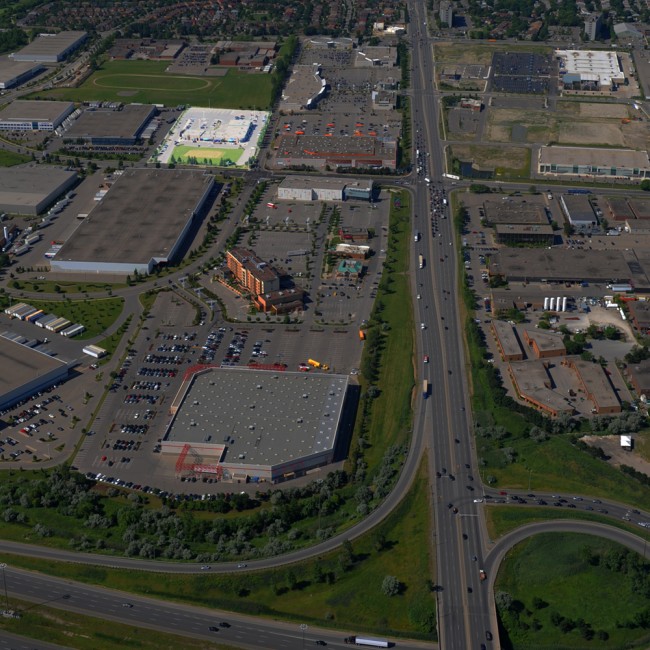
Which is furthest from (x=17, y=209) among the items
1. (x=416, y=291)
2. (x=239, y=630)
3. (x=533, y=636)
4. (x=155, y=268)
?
(x=533, y=636)

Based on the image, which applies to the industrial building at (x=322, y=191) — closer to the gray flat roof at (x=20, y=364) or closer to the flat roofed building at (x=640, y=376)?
the gray flat roof at (x=20, y=364)

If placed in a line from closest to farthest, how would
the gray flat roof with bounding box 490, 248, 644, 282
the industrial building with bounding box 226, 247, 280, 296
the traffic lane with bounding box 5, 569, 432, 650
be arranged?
1. the traffic lane with bounding box 5, 569, 432, 650
2. the industrial building with bounding box 226, 247, 280, 296
3. the gray flat roof with bounding box 490, 248, 644, 282

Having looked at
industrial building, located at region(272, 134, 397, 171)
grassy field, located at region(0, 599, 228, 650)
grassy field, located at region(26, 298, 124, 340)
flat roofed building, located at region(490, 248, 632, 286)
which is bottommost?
industrial building, located at region(272, 134, 397, 171)

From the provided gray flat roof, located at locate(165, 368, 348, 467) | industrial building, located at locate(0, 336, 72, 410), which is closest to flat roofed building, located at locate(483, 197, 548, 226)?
gray flat roof, located at locate(165, 368, 348, 467)

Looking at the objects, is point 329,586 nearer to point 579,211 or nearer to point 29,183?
point 579,211

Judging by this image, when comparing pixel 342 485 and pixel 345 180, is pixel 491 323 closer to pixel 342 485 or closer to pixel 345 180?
pixel 342 485

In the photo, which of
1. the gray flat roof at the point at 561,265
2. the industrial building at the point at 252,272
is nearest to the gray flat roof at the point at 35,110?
the industrial building at the point at 252,272

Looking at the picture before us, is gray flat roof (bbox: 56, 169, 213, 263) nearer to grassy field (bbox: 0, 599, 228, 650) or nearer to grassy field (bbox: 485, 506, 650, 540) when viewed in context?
grassy field (bbox: 0, 599, 228, 650)
